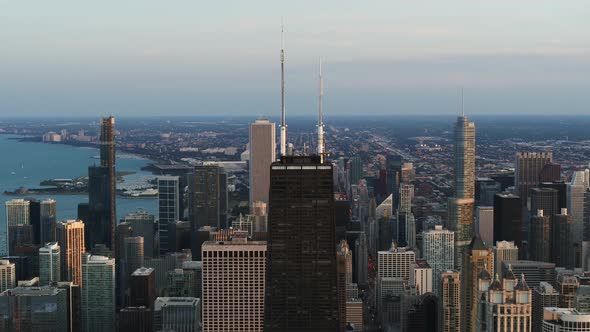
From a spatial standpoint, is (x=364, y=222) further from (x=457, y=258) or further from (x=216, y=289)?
(x=216, y=289)

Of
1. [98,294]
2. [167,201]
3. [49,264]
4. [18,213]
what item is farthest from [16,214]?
[98,294]

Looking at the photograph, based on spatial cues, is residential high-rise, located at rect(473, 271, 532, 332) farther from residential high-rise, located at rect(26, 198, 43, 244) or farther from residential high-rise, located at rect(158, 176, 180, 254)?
residential high-rise, located at rect(158, 176, 180, 254)

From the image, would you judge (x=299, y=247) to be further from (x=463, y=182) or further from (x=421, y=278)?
(x=463, y=182)

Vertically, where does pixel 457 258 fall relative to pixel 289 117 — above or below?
below

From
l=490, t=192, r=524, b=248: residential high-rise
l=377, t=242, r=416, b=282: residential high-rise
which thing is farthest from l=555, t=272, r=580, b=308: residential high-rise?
l=490, t=192, r=524, b=248: residential high-rise

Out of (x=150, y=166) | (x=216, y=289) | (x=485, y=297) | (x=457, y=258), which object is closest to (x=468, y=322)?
(x=485, y=297)

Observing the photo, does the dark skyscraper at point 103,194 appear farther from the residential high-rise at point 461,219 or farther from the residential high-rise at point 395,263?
the residential high-rise at point 461,219
